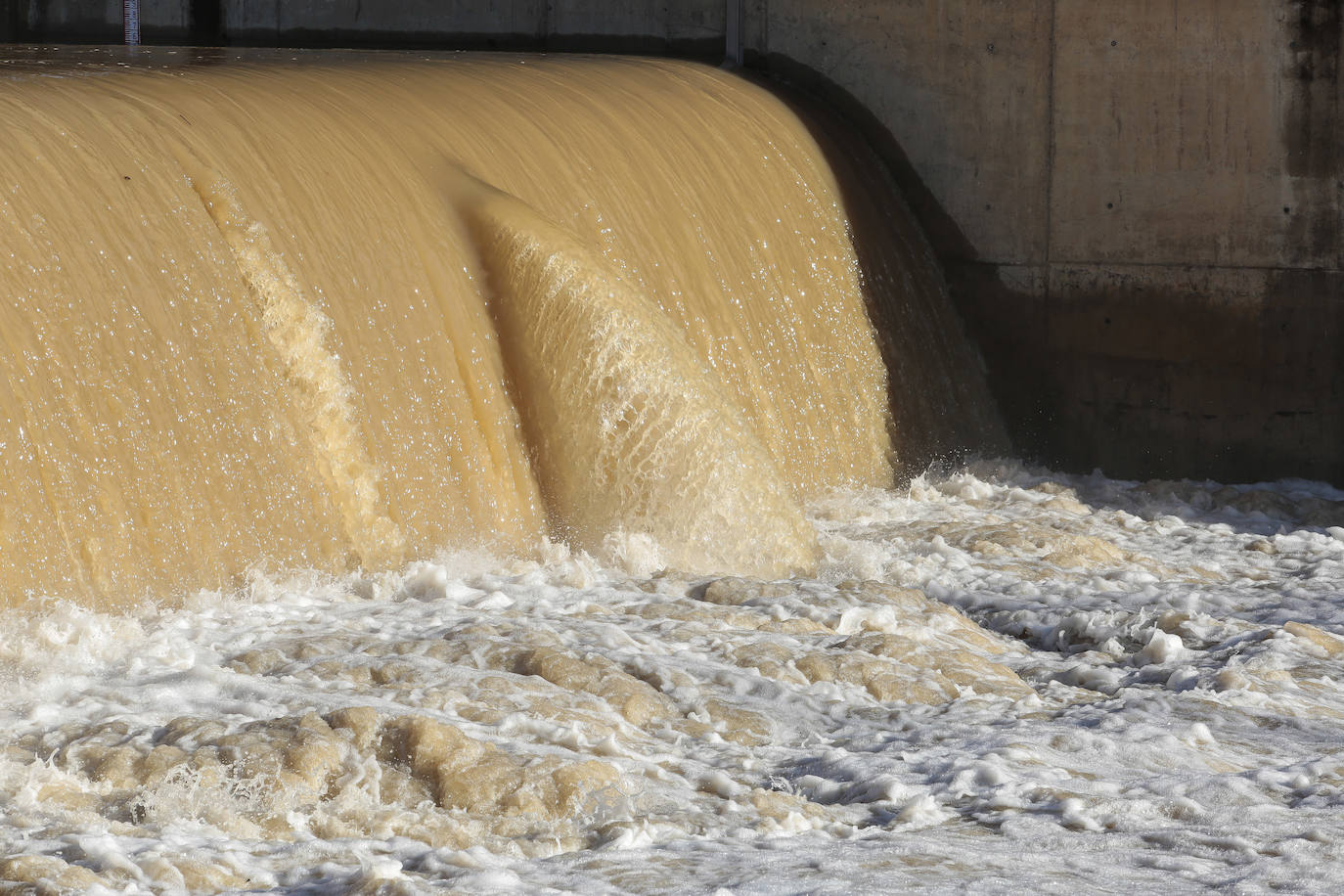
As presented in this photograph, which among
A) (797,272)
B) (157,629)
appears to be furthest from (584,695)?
(797,272)

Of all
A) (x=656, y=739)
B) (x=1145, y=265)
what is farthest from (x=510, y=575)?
(x=1145, y=265)

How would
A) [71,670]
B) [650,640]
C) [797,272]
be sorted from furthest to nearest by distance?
[797,272]
[650,640]
[71,670]

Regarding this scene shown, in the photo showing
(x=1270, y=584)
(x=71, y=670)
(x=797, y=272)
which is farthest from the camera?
(x=797, y=272)

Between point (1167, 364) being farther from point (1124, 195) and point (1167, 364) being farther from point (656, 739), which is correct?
point (656, 739)

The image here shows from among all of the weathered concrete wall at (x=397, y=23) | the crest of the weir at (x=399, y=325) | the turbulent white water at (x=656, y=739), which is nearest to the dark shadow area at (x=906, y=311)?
the crest of the weir at (x=399, y=325)

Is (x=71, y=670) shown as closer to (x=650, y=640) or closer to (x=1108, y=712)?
(x=650, y=640)

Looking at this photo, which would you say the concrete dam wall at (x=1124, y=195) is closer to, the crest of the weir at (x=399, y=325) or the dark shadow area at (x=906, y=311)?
the dark shadow area at (x=906, y=311)

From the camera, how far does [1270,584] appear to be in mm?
7352

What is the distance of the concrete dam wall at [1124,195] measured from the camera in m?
9.86

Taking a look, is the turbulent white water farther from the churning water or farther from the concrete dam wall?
the concrete dam wall

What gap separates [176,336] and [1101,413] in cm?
653

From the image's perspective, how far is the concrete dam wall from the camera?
9859mm

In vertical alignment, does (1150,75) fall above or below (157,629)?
above

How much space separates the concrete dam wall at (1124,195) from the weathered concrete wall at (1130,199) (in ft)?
0.04
